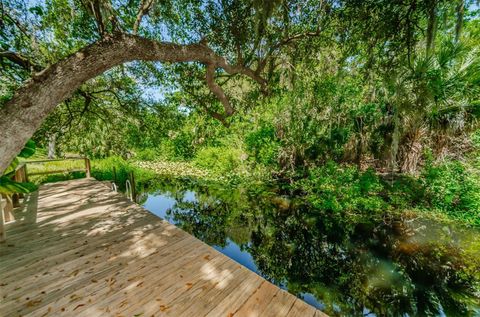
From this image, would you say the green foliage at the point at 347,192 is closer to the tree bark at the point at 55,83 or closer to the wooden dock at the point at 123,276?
the wooden dock at the point at 123,276

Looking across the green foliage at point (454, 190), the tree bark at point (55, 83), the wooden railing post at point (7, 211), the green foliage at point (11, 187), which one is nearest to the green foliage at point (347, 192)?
the green foliage at point (454, 190)

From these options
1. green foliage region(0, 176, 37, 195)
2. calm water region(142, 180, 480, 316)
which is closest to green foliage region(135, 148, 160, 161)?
calm water region(142, 180, 480, 316)

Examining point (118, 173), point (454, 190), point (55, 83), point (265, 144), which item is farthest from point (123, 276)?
point (118, 173)

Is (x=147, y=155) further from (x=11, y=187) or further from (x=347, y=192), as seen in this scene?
(x=347, y=192)

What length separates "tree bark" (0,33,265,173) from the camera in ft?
5.01

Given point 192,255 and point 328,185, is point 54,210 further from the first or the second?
point 328,185

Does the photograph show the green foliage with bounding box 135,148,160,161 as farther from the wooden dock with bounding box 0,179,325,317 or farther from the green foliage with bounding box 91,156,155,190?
the wooden dock with bounding box 0,179,325,317

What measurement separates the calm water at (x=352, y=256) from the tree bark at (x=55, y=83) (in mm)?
4237

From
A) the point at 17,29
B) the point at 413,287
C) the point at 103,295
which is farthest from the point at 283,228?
the point at 17,29

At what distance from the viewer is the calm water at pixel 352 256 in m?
3.52

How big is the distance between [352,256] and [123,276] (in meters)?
4.54

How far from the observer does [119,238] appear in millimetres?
3432

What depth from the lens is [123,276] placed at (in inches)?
99.0

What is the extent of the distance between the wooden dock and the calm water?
192 cm
